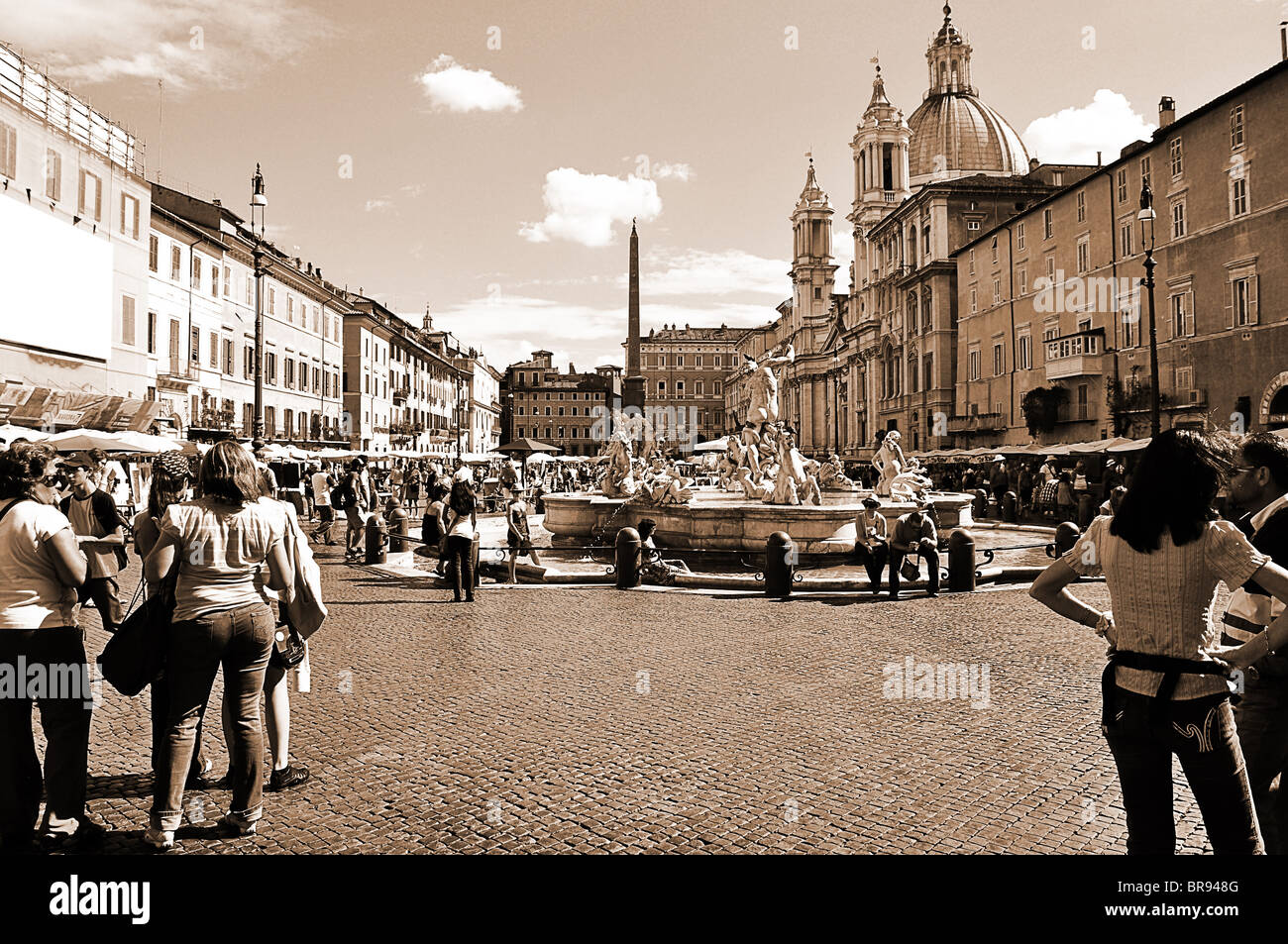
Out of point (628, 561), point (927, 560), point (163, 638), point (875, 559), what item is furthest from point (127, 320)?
point (163, 638)

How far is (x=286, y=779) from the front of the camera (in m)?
4.50

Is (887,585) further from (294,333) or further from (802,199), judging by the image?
(802,199)

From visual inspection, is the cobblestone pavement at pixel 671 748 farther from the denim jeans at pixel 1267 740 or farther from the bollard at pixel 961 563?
the bollard at pixel 961 563

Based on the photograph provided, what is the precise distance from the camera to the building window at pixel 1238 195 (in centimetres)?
2809

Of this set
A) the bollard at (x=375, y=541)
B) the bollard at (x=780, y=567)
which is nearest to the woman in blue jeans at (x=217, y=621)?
the bollard at (x=780, y=567)

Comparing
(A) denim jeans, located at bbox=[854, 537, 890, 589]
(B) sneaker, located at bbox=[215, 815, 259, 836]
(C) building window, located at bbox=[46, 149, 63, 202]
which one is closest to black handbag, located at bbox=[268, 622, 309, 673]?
(B) sneaker, located at bbox=[215, 815, 259, 836]

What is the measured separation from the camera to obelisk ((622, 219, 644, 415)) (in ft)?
153

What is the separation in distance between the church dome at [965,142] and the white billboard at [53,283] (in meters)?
65.4

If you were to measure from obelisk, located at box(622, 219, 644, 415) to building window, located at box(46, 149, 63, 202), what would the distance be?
27478 millimetres

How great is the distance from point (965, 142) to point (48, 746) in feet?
264

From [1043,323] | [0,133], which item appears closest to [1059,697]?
[0,133]

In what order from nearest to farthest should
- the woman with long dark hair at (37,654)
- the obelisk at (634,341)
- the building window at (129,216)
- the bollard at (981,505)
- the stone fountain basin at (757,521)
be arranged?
the woman with long dark hair at (37,654), the stone fountain basin at (757,521), the bollard at (981,505), the building window at (129,216), the obelisk at (634,341)

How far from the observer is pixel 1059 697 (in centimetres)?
631

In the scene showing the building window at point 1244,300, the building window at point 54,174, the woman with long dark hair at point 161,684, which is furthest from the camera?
the building window at point 1244,300
